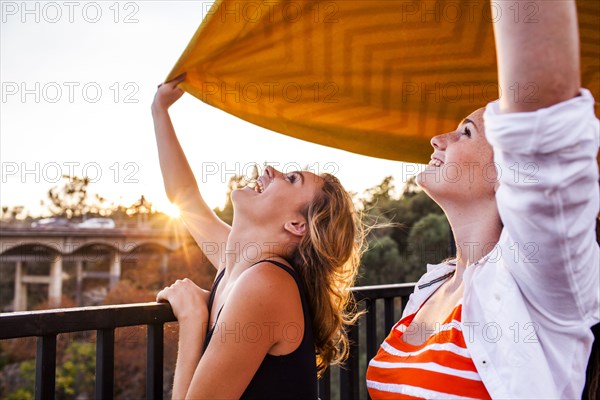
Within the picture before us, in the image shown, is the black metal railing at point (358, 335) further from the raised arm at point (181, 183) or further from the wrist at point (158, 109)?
the wrist at point (158, 109)

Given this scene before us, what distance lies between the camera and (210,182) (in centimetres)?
216

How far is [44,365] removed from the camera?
1.20 m

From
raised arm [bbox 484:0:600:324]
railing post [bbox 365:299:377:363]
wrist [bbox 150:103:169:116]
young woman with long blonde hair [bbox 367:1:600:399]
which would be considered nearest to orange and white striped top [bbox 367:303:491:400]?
young woman with long blonde hair [bbox 367:1:600:399]

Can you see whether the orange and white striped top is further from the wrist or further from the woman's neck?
the wrist

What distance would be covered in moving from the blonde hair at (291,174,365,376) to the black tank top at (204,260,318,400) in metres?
0.11

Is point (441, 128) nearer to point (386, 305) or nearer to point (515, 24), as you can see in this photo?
point (386, 305)

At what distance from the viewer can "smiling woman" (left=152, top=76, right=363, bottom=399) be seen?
1.29m

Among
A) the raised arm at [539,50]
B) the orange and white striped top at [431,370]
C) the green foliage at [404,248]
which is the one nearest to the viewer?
the raised arm at [539,50]

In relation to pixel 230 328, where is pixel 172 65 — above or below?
above

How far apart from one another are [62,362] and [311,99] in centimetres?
2302

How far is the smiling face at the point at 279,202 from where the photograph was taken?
1637 millimetres

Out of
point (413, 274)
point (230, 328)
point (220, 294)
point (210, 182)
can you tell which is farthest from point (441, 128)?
point (413, 274)

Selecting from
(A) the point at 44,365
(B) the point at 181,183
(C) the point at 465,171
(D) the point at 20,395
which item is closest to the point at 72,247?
(D) the point at 20,395

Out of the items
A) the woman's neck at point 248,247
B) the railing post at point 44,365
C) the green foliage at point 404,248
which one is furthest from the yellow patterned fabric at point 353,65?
the green foliage at point 404,248
